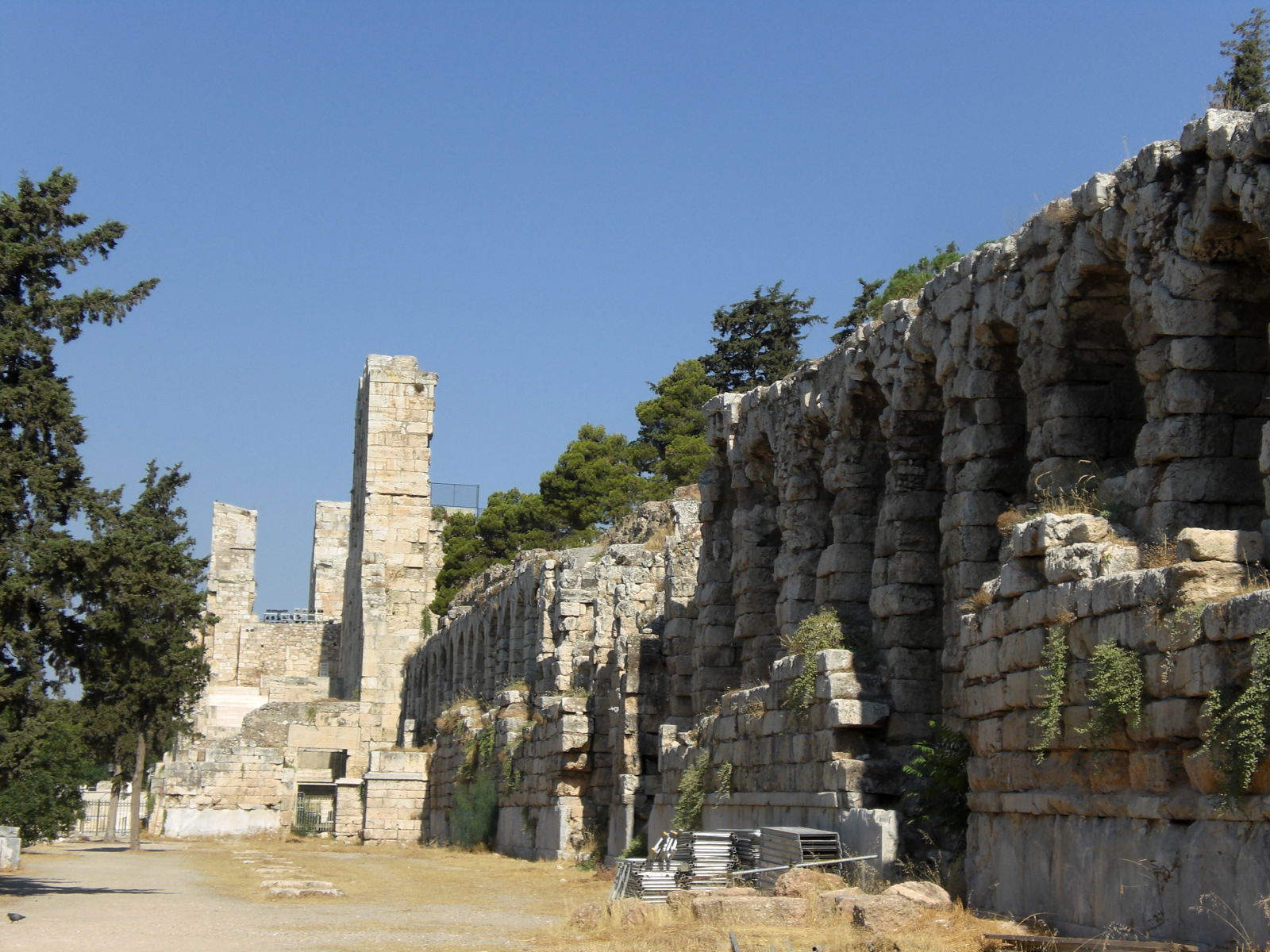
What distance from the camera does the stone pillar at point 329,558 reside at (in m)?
64.0

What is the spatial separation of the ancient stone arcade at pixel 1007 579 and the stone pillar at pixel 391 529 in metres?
19.7

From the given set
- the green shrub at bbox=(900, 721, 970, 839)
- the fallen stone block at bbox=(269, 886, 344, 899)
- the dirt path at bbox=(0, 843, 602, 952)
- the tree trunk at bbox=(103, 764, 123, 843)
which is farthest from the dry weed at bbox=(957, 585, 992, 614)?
the tree trunk at bbox=(103, 764, 123, 843)

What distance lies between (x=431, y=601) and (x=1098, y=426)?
3683cm

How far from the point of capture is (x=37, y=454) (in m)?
16.0

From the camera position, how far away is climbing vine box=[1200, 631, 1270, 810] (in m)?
7.71

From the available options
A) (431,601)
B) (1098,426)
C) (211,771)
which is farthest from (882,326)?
(431,601)

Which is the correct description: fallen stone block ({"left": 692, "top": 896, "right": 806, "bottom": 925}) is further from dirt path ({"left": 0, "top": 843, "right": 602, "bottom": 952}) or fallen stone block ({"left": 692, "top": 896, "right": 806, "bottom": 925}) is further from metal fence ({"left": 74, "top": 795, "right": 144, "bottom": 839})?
metal fence ({"left": 74, "top": 795, "right": 144, "bottom": 839})

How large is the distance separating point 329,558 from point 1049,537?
5684 cm

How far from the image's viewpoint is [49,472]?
626 inches

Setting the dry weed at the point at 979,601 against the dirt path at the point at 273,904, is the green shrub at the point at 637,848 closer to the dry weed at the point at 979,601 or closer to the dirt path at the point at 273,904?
the dirt path at the point at 273,904

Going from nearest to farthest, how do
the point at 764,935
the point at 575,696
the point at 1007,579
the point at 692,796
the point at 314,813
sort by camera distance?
the point at 764,935
the point at 1007,579
the point at 692,796
the point at 575,696
the point at 314,813

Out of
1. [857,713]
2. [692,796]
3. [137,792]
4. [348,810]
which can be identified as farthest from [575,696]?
[348,810]

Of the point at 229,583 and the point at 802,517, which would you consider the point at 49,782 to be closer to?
the point at 802,517

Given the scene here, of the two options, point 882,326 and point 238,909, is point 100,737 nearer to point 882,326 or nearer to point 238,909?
point 238,909
